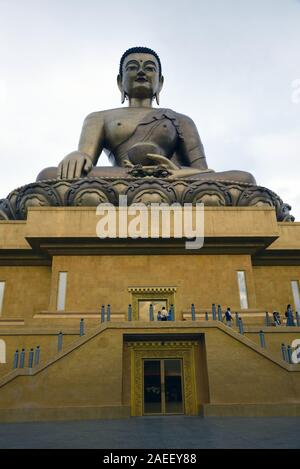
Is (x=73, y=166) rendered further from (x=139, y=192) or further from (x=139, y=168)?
(x=139, y=192)

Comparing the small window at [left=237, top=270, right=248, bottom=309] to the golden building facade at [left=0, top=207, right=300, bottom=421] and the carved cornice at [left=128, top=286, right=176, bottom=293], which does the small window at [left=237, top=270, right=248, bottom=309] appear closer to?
the golden building facade at [left=0, top=207, right=300, bottom=421]

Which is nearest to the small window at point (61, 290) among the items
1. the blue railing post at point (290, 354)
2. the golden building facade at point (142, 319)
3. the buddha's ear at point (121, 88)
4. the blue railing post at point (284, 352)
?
the golden building facade at point (142, 319)

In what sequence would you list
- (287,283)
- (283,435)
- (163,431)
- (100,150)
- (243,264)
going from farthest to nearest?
(100,150), (287,283), (243,264), (163,431), (283,435)

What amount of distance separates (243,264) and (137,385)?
487 centimetres

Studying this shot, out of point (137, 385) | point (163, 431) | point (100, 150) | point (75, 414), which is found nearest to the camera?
point (163, 431)

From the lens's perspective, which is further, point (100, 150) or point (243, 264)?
→ point (100, 150)

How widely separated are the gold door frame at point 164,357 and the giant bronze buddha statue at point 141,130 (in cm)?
751

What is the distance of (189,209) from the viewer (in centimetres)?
1104

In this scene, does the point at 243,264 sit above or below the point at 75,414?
above

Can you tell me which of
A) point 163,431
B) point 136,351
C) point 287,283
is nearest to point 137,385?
point 136,351

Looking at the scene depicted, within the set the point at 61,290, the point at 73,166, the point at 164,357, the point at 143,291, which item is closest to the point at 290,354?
the point at 164,357

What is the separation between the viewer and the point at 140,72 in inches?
663

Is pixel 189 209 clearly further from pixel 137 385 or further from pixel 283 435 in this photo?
pixel 283 435

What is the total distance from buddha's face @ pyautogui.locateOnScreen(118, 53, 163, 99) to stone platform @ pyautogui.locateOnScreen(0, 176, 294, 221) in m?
6.52
